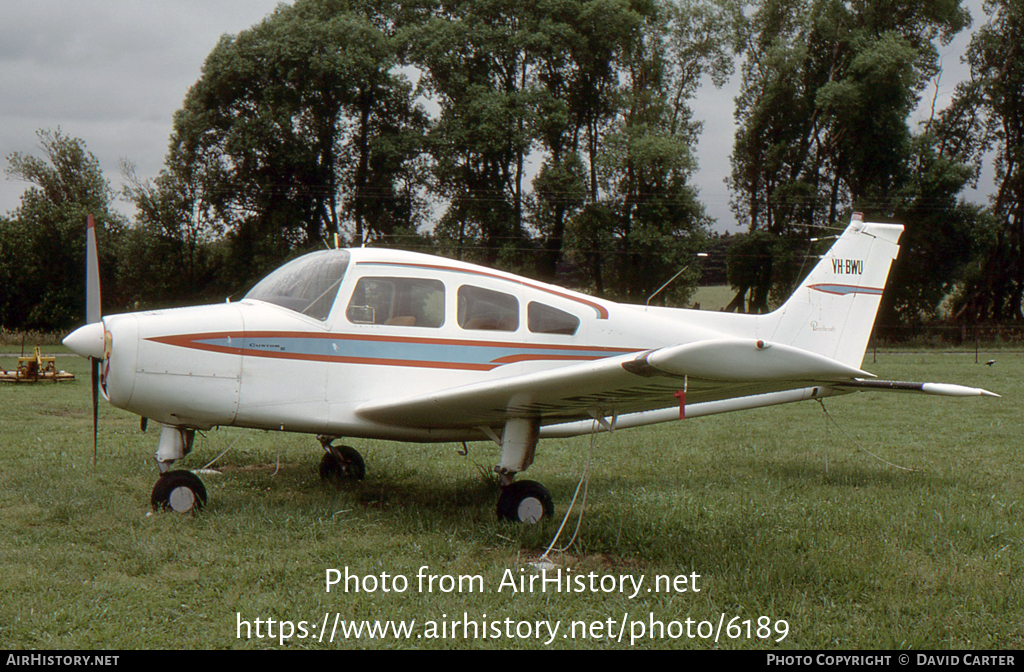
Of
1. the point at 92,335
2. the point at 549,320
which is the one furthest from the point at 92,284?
the point at 549,320

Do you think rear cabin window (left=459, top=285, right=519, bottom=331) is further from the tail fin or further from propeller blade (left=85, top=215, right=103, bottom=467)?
the tail fin

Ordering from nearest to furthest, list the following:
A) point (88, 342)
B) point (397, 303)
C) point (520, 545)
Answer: point (520, 545)
point (88, 342)
point (397, 303)

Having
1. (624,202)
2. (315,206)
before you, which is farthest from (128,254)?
(624,202)

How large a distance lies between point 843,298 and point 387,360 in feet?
16.6

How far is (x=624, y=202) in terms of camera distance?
36.4m

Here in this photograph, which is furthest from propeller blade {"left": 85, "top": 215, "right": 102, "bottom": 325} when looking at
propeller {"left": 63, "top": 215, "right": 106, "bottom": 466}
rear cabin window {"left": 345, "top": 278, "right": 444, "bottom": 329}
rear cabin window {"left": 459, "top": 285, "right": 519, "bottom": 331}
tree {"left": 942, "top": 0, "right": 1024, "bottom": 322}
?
tree {"left": 942, "top": 0, "right": 1024, "bottom": 322}

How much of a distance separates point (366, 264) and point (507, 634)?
3.47 meters

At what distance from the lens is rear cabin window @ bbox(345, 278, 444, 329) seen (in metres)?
6.04

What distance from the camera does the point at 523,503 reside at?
5.55 meters

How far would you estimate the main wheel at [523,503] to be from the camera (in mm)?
5539

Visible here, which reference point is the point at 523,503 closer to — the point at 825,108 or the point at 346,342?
the point at 346,342

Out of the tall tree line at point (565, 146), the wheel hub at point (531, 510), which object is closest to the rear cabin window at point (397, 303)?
the wheel hub at point (531, 510)

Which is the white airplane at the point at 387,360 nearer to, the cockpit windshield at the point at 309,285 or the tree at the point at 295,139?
the cockpit windshield at the point at 309,285

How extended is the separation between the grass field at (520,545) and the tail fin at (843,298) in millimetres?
1344
